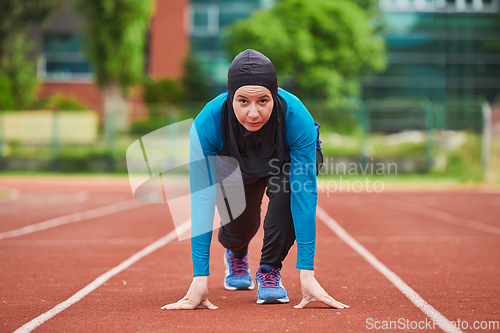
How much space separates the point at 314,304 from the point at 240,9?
128 feet

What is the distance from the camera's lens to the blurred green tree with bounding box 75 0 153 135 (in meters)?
26.6

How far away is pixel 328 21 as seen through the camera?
1276 inches

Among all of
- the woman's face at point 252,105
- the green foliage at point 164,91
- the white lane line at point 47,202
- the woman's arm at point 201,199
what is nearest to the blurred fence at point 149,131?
the white lane line at point 47,202

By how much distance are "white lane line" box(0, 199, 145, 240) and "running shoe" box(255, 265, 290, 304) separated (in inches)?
215

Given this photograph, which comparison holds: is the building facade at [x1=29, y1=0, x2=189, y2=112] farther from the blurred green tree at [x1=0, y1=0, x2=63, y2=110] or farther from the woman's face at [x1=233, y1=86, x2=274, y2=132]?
the woman's face at [x1=233, y1=86, x2=274, y2=132]

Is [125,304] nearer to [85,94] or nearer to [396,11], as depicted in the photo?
[85,94]

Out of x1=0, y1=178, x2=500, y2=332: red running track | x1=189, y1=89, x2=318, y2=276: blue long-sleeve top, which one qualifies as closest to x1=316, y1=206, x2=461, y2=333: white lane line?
x1=0, y1=178, x2=500, y2=332: red running track

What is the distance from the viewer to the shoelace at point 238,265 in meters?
5.00

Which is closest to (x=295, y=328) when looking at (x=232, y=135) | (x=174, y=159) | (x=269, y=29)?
(x=232, y=135)

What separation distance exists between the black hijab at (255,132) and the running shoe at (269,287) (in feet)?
2.38

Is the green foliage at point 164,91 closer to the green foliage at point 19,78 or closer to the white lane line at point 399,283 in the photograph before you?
the green foliage at point 19,78

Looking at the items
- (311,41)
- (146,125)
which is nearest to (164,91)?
(311,41)

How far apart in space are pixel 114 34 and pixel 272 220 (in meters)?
24.4

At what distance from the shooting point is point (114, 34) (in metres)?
27.0
